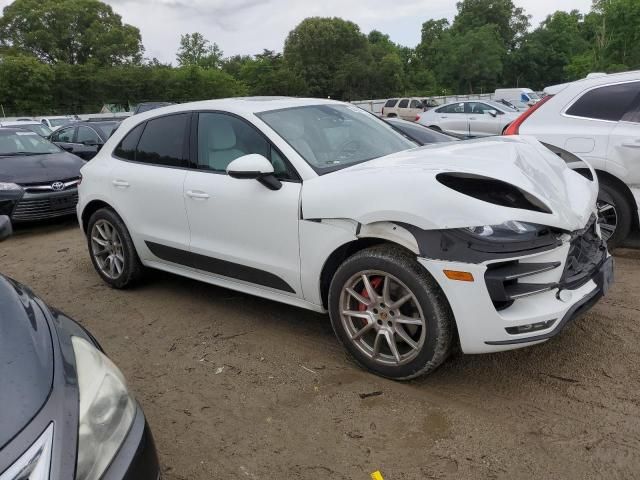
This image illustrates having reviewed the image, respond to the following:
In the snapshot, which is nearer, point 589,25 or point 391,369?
point 391,369

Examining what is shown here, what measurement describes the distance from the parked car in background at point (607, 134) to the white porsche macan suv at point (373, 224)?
1712 millimetres

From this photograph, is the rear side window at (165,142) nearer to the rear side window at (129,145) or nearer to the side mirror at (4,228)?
the rear side window at (129,145)

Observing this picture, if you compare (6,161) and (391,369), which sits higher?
(6,161)

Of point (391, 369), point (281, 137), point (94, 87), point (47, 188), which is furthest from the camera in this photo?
point (94, 87)

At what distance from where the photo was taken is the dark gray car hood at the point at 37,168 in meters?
8.16

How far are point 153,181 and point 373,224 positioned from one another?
2.14m

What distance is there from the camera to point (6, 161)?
28.2 feet

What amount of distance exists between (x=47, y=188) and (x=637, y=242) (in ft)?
25.8

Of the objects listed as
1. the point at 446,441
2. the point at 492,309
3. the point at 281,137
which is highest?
the point at 281,137

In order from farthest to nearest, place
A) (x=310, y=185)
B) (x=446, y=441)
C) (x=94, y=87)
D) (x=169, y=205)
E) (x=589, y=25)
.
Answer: (x=589, y=25) → (x=94, y=87) → (x=169, y=205) → (x=310, y=185) → (x=446, y=441)

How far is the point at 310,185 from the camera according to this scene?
3.35 metres

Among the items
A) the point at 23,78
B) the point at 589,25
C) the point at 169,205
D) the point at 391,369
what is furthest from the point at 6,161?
the point at 589,25

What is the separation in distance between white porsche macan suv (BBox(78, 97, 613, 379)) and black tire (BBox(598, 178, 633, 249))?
1711mm

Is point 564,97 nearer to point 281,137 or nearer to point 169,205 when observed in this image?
point 281,137
